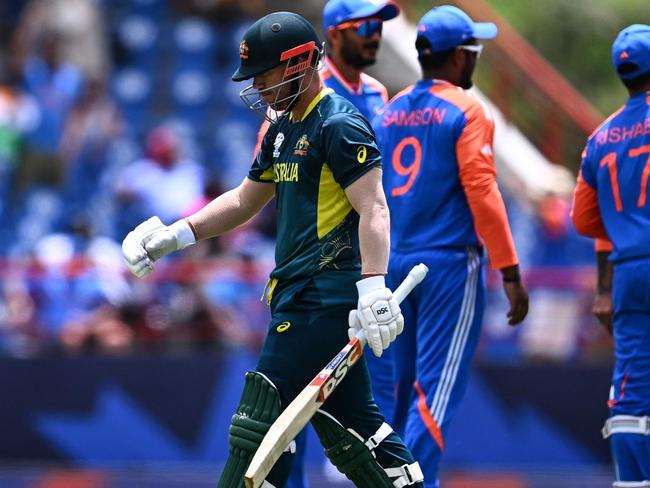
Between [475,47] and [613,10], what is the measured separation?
16.0m

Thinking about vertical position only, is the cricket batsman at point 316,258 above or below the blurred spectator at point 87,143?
above

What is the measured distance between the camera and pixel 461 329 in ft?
22.5

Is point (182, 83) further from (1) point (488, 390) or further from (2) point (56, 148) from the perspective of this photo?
(1) point (488, 390)

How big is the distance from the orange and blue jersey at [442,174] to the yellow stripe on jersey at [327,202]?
1.36 m

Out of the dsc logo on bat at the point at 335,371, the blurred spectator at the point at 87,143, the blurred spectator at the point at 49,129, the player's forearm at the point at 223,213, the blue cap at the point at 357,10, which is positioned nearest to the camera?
the dsc logo on bat at the point at 335,371

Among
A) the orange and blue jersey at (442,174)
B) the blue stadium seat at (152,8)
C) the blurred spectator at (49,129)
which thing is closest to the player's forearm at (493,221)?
the orange and blue jersey at (442,174)

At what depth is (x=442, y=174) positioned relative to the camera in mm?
6883

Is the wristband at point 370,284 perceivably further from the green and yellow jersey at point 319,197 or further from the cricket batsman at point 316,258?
the green and yellow jersey at point 319,197

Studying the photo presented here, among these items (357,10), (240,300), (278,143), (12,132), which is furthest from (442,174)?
(12,132)

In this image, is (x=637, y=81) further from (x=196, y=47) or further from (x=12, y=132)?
(x=196, y=47)

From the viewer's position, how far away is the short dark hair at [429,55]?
7.04 meters

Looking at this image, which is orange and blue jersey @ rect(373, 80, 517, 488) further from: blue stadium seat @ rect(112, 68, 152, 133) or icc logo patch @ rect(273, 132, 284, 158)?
blue stadium seat @ rect(112, 68, 152, 133)

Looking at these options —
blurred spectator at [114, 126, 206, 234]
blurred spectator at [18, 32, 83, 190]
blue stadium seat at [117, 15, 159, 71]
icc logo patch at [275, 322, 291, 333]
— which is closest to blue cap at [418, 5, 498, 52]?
icc logo patch at [275, 322, 291, 333]

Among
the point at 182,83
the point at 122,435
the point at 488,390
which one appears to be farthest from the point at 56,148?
the point at 488,390
